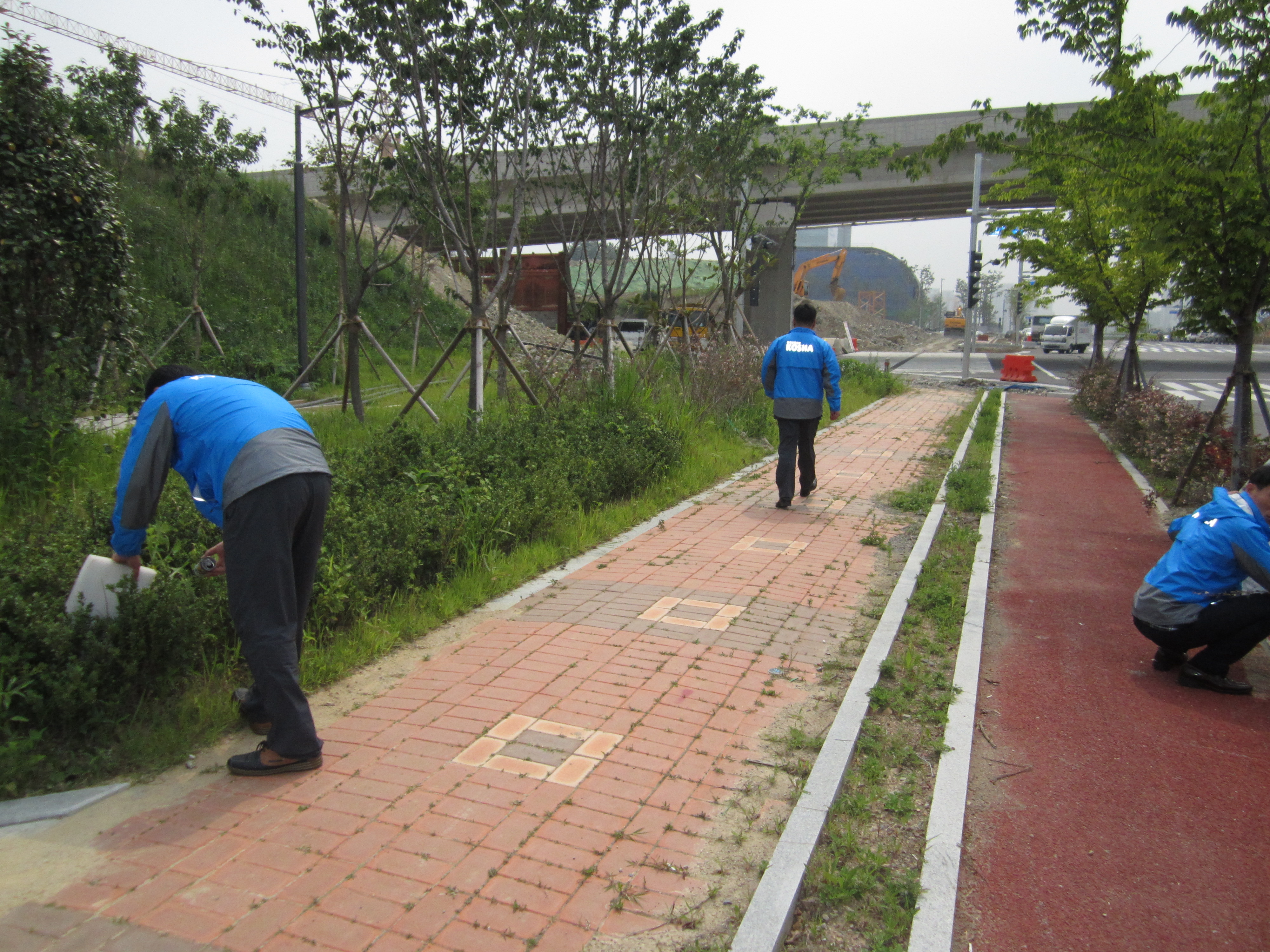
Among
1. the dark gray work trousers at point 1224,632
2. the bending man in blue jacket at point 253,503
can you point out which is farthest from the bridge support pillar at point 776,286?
the bending man in blue jacket at point 253,503

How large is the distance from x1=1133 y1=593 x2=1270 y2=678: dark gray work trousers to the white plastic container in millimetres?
5041

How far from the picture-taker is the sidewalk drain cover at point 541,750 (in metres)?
3.67

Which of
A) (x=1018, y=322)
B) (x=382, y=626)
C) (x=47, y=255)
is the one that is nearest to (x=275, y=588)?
(x=382, y=626)

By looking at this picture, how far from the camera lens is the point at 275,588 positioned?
11.4 feet

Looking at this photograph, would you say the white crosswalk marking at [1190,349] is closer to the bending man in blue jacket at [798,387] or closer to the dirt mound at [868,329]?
the dirt mound at [868,329]

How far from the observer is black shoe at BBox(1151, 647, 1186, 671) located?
5.04 meters

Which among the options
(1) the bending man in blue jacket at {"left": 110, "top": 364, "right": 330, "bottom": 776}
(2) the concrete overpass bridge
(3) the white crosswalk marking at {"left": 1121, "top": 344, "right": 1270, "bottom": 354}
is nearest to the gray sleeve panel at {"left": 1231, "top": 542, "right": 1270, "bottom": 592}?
(1) the bending man in blue jacket at {"left": 110, "top": 364, "right": 330, "bottom": 776}

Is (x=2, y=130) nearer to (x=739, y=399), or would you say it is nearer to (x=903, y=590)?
(x=903, y=590)

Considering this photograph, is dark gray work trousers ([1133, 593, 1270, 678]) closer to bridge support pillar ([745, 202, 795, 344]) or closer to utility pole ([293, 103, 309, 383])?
utility pole ([293, 103, 309, 383])

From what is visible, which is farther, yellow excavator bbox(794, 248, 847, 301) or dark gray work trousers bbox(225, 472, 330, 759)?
yellow excavator bbox(794, 248, 847, 301)

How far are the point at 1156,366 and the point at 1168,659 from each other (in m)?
33.9

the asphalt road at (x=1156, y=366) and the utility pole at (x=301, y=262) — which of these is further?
the asphalt road at (x=1156, y=366)

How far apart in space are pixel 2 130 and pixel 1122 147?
8.88 m

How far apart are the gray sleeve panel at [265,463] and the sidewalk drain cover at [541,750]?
1.34 metres
